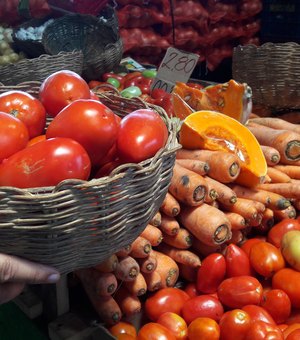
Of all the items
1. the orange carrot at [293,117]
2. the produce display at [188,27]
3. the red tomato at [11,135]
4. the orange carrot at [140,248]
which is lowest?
the produce display at [188,27]

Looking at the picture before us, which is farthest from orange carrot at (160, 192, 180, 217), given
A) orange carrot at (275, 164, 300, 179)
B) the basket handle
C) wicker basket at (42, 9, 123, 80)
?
the basket handle

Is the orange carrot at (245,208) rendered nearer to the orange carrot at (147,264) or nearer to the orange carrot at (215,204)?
the orange carrot at (215,204)

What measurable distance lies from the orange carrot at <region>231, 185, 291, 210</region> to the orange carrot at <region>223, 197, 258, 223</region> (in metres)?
0.03

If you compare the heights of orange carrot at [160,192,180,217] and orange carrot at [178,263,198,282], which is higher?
orange carrot at [160,192,180,217]

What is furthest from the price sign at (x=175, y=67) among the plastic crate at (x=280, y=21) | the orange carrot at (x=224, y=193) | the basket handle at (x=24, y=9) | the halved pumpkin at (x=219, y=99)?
the plastic crate at (x=280, y=21)

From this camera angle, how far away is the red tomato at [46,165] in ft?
2.21

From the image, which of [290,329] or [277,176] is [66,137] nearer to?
[290,329]

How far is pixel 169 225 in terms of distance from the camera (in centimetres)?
118

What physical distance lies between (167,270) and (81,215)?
58 centimetres

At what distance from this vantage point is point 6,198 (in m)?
0.60

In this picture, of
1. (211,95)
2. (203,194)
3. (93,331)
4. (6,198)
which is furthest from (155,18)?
(6,198)

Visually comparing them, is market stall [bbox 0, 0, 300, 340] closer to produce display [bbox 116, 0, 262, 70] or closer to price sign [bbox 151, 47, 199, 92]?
price sign [bbox 151, 47, 199, 92]

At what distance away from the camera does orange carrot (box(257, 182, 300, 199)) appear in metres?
1.35

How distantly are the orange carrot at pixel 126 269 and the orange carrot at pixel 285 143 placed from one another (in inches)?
26.2
